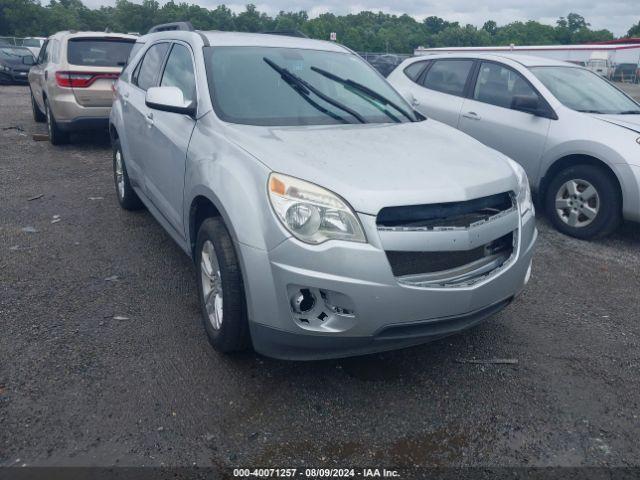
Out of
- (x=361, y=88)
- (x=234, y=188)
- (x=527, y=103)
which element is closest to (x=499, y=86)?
(x=527, y=103)

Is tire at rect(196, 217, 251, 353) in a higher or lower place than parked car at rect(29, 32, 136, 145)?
lower

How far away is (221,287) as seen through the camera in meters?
2.97

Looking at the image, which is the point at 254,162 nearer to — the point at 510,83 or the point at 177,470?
the point at 177,470

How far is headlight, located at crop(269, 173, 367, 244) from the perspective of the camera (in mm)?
2586

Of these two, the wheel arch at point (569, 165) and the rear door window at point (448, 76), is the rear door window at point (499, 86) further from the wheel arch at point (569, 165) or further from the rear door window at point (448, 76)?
the wheel arch at point (569, 165)

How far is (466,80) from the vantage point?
6855 mm

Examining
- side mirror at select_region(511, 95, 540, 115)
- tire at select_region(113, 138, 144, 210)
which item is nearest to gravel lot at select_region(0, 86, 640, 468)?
tire at select_region(113, 138, 144, 210)

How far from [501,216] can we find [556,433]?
1105mm

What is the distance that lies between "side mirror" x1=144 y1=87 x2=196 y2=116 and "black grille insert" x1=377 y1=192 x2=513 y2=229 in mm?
1619

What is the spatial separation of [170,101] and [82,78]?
5.67 metres

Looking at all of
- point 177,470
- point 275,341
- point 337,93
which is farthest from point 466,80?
point 177,470

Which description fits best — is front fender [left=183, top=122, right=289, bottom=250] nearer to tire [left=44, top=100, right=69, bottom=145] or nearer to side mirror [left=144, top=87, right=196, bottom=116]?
side mirror [left=144, top=87, right=196, bottom=116]

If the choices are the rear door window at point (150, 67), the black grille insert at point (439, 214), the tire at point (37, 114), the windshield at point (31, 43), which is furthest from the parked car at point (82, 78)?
the windshield at point (31, 43)

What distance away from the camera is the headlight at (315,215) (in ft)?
8.48
